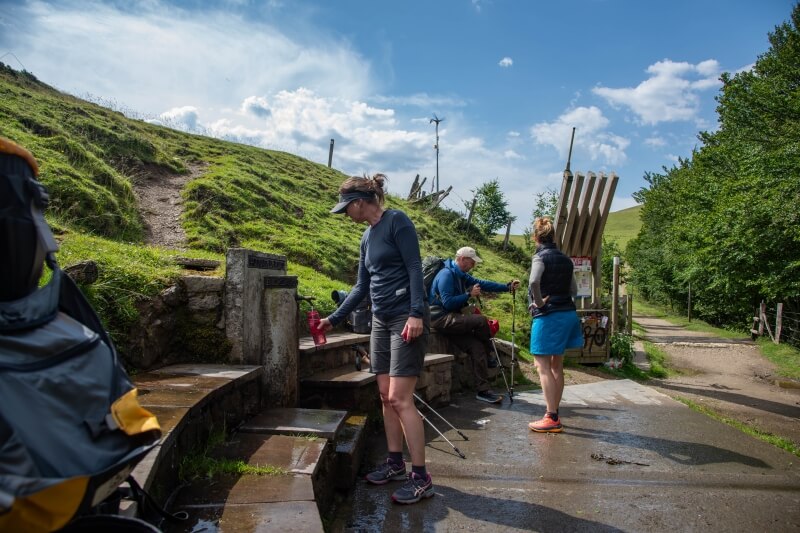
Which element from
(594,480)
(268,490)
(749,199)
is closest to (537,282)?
(594,480)

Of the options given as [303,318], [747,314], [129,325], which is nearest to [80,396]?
[129,325]

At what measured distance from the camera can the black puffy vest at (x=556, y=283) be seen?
5.15 meters

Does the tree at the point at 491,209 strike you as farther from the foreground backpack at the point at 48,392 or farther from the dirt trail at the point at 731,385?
the foreground backpack at the point at 48,392

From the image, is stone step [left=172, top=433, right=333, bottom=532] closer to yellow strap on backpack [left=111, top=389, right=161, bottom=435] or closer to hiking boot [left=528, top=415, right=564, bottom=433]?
yellow strap on backpack [left=111, top=389, right=161, bottom=435]

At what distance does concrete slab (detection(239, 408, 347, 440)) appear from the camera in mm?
3746

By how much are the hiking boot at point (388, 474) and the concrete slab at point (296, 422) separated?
40cm

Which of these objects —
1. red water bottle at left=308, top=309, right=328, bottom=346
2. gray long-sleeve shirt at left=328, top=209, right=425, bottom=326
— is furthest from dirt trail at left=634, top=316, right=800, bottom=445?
red water bottle at left=308, top=309, right=328, bottom=346

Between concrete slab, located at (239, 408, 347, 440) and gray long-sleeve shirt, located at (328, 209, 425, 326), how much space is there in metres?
0.88

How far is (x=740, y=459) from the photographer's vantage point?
448 cm

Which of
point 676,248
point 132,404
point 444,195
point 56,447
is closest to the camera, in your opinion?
point 56,447

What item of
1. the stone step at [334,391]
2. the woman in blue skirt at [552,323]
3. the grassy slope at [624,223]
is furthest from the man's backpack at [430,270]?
the grassy slope at [624,223]

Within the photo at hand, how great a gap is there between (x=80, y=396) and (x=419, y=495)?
2435mm

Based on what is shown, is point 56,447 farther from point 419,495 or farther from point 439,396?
point 439,396

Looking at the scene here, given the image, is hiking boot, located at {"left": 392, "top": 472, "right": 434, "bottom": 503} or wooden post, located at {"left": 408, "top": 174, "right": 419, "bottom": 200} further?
wooden post, located at {"left": 408, "top": 174, "right": 419, "bottom": 200}
